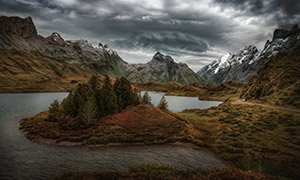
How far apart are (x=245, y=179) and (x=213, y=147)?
17726mm

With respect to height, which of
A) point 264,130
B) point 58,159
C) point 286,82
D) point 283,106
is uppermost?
point 286,82

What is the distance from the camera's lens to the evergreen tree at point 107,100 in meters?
56.9

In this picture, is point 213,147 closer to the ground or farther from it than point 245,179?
closer to the ground

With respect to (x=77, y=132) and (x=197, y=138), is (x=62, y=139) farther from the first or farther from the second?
(x=197, y=138)

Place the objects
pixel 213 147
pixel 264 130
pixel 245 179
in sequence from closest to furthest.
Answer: pixel 245 179 → pixel 213 147 → pixel 264 130

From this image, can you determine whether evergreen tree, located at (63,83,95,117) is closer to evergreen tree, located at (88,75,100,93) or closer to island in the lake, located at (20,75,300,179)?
→ island in the lake, located at (20,75,300,179)

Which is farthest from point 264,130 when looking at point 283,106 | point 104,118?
point 104,118

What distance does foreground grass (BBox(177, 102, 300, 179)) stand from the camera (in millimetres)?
26797

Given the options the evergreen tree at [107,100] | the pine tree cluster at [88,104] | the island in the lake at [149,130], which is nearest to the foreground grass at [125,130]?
the island in the lake at [149,130]

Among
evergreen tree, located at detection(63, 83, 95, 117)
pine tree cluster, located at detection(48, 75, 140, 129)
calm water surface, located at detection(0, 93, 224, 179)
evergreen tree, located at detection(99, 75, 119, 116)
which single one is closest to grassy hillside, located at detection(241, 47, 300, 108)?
calm water surface, located at detection(0, 93, 224, 179)

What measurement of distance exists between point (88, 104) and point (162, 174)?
33010 millimetres

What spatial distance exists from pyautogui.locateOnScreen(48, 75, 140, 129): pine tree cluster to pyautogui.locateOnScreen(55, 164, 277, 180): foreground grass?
26.7 meters

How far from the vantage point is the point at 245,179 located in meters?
19.0

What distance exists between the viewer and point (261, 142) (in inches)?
1454
